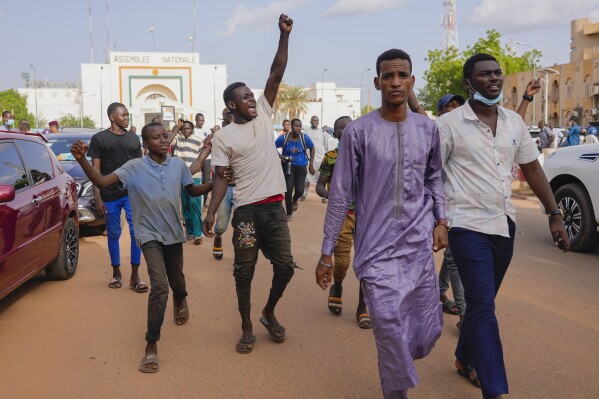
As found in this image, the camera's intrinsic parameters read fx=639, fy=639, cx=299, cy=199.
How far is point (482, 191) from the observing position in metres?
3.72

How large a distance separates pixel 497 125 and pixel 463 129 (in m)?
0.22

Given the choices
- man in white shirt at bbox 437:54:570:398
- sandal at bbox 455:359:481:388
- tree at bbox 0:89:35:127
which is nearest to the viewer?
man in white shirt at bbox 437:54:570:398

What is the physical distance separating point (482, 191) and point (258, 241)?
1.81m

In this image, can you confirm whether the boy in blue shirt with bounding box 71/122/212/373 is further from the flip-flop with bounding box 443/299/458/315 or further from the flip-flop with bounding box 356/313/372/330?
the flip-flop with bounding box 443/299/458/315

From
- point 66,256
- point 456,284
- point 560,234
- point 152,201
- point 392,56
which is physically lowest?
point 66,256

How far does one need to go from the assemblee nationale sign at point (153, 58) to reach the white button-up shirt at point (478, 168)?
65.9m

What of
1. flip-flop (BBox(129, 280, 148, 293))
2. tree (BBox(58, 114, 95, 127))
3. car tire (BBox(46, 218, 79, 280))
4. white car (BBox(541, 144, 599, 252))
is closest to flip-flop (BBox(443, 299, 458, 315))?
flip-flop (BBox(129, 280, 148, 293))

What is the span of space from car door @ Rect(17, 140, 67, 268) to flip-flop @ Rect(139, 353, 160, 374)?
84.9 inches

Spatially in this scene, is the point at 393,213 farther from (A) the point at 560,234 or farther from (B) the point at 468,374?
(B) the point at 468,374

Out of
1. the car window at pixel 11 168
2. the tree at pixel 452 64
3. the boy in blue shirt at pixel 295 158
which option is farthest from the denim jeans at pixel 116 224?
the tree at pixel 452 64

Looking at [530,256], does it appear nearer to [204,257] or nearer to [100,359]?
[204,257]

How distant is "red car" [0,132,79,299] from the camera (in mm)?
5320

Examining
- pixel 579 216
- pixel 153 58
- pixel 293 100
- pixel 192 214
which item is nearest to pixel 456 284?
pixel 579 216

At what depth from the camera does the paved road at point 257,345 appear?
409cm
